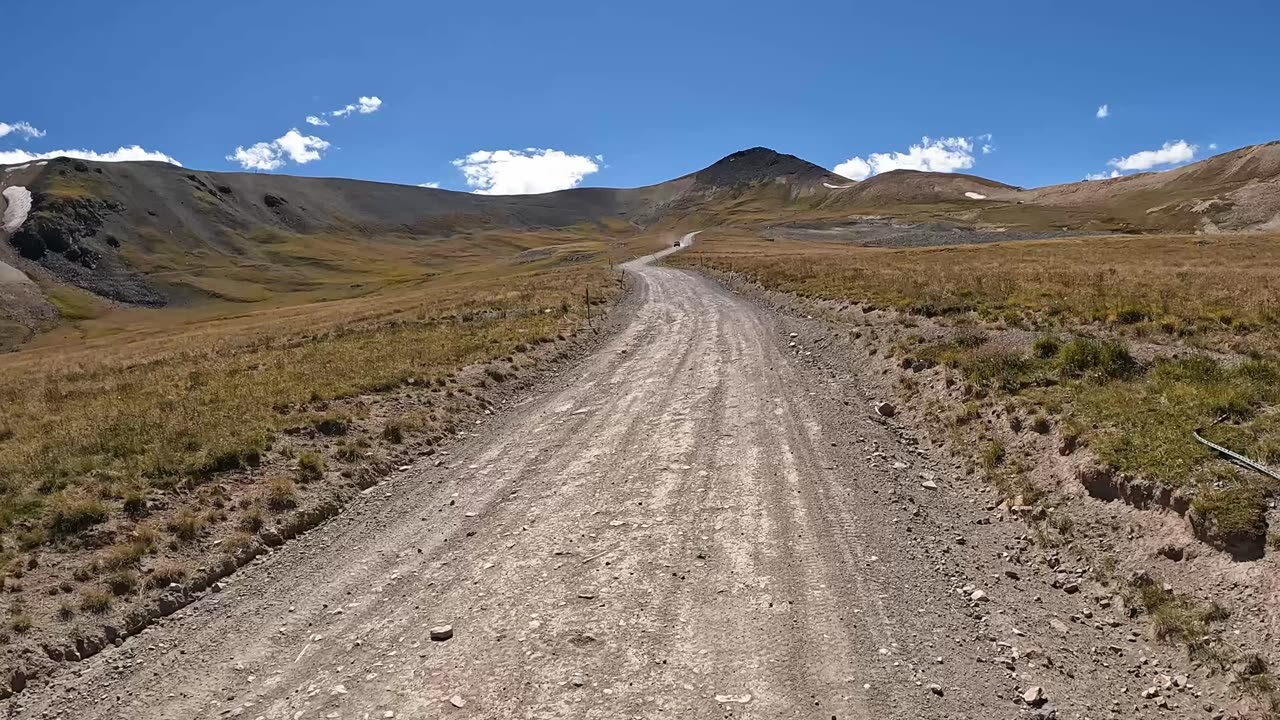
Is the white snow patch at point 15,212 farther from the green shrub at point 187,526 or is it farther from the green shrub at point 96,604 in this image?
the green shrub at point 96,604

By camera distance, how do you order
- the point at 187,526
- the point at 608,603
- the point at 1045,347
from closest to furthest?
the point at 608,603 < the point at 187,526 < the point at 1045,347

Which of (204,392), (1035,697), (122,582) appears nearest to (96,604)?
(122,582)

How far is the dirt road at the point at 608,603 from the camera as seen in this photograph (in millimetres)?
6254

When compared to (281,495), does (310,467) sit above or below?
above

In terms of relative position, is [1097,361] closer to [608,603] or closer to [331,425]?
[608,603]

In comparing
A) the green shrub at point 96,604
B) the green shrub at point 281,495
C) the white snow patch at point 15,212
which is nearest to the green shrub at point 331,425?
the green shrub at point 281,495

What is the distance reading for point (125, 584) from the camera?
8.45 m

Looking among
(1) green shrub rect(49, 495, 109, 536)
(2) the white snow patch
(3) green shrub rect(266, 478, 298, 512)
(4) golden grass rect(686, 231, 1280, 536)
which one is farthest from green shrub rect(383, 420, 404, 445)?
(2) the white snow patch

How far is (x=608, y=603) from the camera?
7.62 m

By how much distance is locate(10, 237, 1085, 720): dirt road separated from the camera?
625 cm

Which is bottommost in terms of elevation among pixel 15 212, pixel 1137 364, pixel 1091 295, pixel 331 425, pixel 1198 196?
pixel 331 425

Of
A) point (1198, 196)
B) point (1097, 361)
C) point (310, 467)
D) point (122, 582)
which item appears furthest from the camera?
point (1198, 196)

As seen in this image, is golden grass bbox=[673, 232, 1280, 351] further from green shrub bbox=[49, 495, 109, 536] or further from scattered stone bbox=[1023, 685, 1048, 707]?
green shrub bbox=[49, 495, 109, 536]

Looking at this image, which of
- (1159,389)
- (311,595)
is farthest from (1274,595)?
(311,595)
